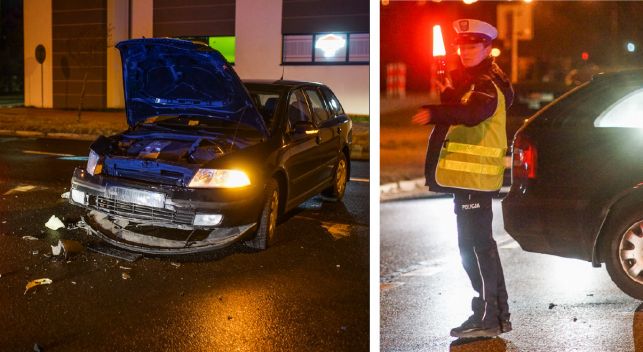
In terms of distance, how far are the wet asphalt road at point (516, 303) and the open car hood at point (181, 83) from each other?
181cm

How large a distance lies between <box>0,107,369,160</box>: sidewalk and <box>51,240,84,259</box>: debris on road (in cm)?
728

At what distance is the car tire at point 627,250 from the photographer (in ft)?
14.3

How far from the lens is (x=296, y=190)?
679 cm

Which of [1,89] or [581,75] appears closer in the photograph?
[581,75]

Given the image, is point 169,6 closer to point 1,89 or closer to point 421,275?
point 421,275

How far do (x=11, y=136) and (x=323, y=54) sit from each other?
8.50 m

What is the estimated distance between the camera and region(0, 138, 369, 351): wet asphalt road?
4.19 metres

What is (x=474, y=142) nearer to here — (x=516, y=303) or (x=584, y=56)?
(x=516, y=303)

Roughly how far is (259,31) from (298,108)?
44.7 feet

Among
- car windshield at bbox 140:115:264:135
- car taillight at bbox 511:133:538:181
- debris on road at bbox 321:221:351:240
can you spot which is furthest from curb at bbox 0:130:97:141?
car taillight at bbox 511:133:538:181

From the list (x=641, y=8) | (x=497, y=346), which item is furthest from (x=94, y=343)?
(x=641, y=8)

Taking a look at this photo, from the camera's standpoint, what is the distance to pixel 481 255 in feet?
13.4

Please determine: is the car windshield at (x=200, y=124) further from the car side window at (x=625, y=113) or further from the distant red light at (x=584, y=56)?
the car side window at (x=625, y=113)

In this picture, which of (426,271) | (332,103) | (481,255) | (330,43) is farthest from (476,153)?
(330,43)
